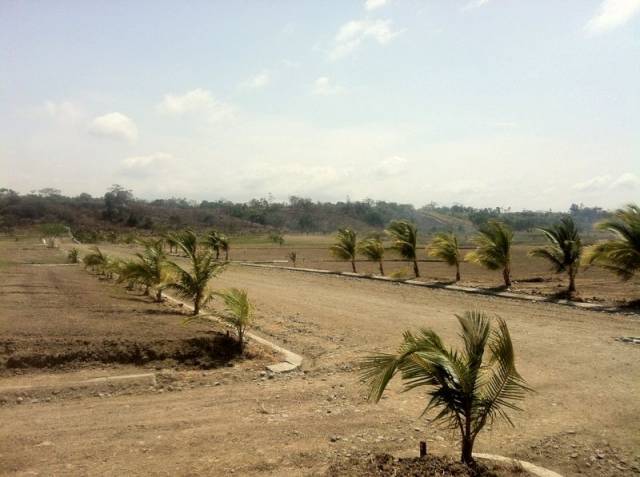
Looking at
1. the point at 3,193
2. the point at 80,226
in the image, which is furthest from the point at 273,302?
the point at 3,193

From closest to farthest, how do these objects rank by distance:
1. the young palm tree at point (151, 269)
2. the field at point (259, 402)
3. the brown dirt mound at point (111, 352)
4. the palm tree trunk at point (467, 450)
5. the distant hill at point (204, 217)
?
the palm tree trunk at point (467, 450)
the field at point (259, 402)
the brown dirt mound at point (111, 352)
the young palm tree at point (151, 269)
the distant hill at point (204, 217)

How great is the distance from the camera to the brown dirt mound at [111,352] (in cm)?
655

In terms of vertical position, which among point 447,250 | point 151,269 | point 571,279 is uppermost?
point 447,250

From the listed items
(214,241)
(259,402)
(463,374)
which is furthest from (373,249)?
(463,374)

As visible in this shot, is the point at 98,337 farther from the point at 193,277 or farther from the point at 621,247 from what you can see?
the point at 621,247

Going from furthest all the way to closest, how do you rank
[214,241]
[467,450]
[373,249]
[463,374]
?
[214,241] → [373,249] → [467,450] → [463,374]

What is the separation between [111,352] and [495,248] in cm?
1289

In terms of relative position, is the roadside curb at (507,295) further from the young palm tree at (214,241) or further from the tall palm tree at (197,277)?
the young palm tree at (214,241)

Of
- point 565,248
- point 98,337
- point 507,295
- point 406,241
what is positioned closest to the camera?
point 98,337

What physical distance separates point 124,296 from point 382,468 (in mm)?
10250

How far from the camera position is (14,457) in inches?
164

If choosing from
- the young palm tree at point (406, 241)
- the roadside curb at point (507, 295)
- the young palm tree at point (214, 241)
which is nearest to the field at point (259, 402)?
the roadside curb at point (507, 295)

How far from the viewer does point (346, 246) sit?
2380cm

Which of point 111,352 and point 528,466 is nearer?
point 528,466
